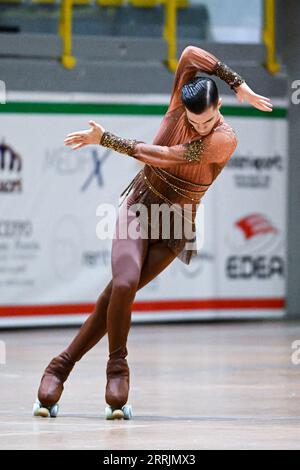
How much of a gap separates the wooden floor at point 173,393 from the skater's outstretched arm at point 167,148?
52.9 inches

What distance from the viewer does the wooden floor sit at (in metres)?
5.60

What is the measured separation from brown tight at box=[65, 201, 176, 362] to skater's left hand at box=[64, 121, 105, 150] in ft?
1.65

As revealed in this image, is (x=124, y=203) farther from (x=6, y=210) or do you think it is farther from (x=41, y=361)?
(x=6, y=210)

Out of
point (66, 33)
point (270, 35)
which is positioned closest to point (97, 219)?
point (66, 33)

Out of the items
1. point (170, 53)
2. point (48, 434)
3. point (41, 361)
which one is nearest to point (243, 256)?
point (170, 53)

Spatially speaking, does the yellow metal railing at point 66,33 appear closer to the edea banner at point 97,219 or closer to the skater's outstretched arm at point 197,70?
the edea banner at point 97,219

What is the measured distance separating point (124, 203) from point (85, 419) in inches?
47.0

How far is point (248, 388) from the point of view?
7.75 m

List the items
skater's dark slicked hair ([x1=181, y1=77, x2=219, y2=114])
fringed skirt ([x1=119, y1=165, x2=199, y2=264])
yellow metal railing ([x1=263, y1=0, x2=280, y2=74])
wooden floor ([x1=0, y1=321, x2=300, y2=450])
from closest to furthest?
1. wooden floor ([x1=0, y1=321, x2=300, y2=450])
2. skater's dark slicked hair ([x1=181, y1=77, x2=219, y2=114])
3. fringed skirt ([x1=119, y1=165, x2=199, y2=264])
4. yellow metal railing ([x1=263, y1=0, x2=280, y2=74])

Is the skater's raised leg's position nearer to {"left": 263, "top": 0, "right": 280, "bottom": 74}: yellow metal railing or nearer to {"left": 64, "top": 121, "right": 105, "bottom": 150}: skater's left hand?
{"left": 64, "top": 121, "right": 105, "bottom": 150}: skater's left hand

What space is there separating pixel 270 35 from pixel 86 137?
7.68m

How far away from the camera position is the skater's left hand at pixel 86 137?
A: 6145mm

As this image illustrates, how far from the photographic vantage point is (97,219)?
12.3 m

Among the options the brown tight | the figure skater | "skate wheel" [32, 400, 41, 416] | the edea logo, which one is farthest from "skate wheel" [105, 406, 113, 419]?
the edea logo
